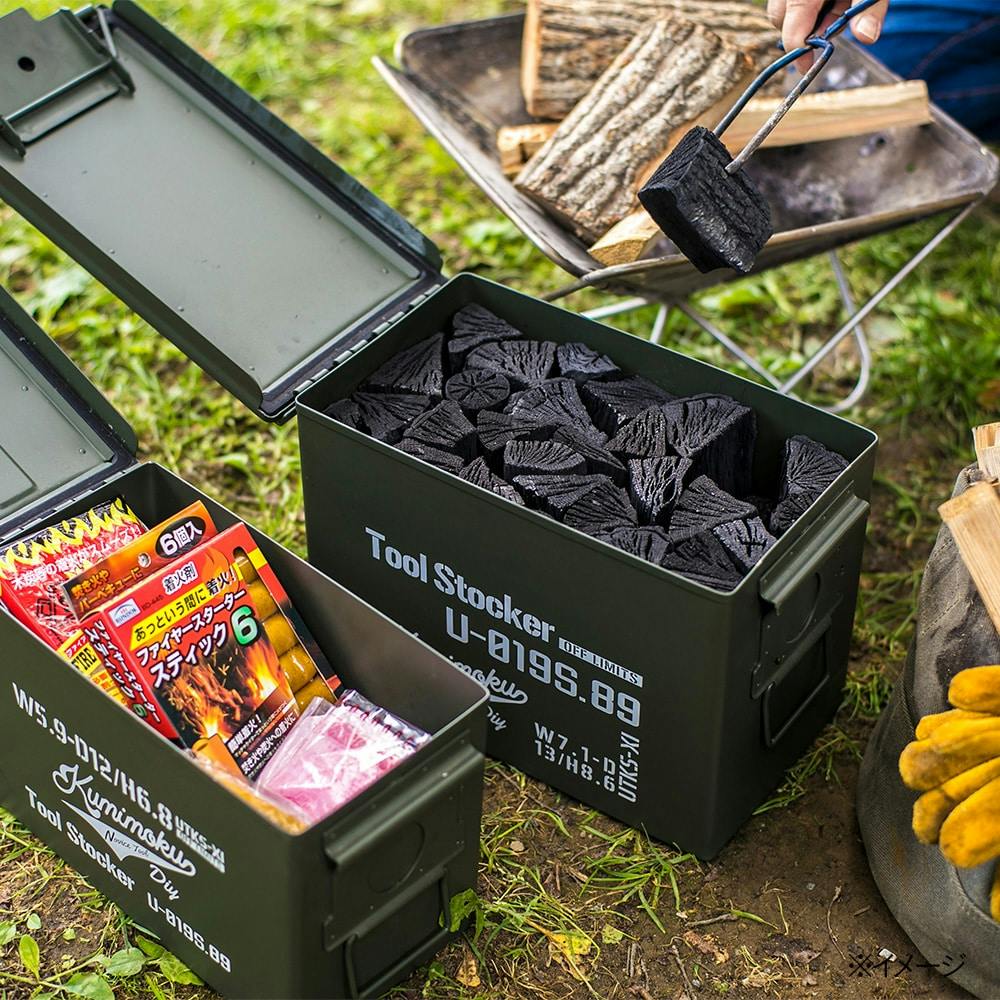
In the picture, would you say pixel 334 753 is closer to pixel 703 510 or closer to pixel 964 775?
pixel 703 510

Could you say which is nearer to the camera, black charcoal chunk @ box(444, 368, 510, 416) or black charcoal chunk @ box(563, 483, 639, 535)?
black charcoal chunk @ box(563, 483, 639, 535)

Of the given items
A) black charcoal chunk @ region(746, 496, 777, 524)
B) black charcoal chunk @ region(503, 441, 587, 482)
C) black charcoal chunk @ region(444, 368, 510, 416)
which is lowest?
black charcoal chunk @ region(746, 496, 777, 524)

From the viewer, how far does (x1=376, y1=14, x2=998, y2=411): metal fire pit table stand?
287cm

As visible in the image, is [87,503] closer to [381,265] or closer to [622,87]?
[381,265]

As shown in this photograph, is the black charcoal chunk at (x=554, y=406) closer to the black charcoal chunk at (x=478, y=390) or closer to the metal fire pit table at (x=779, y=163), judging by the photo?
the black charcoal chunk at (x=478, y=390)

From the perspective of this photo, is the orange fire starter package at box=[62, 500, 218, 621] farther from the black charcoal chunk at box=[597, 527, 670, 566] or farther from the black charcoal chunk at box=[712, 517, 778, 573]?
the black charcoal chunk at box=[712, 517, 778, 573]

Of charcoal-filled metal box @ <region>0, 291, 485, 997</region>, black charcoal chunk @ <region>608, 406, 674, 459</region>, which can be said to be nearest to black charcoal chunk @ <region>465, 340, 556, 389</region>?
black charcoal chunk @ <region>608, 406, 674, 459</region>

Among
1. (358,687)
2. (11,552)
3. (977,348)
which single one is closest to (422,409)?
(358,687)

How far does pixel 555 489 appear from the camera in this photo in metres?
2.30

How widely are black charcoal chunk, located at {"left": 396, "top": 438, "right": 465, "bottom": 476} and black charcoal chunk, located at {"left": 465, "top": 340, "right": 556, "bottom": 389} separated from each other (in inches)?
10.2

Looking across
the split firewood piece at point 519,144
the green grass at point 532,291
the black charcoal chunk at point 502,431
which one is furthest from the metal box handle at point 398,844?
the split firewood piece at point 519,144

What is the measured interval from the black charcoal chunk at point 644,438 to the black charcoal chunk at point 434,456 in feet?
0.95

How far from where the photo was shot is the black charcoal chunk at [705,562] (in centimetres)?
212

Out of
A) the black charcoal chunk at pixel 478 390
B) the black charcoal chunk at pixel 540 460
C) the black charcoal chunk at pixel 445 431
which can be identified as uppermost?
the black charcoal chunk at pixel 478 390
